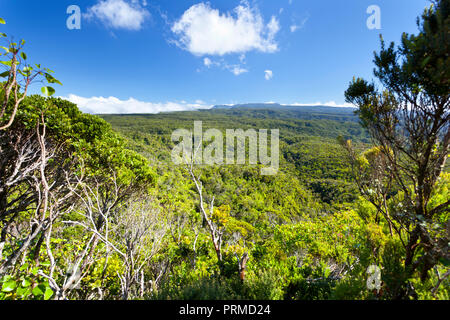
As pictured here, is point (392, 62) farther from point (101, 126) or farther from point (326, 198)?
point (326, 198)

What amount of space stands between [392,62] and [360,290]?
334 cm

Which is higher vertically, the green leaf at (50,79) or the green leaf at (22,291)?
the green leaf at (50,79)

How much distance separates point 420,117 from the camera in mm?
2379

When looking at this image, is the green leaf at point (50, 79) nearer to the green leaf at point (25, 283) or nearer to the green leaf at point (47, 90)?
the green leaf at point (47, 90)

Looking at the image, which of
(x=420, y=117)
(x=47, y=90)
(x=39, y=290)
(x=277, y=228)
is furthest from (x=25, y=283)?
(x=277, y=228)

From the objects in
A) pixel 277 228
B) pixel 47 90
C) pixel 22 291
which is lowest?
pixel 277 228

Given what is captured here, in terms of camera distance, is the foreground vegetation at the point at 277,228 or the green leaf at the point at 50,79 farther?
the foreground vegetation at the point at 277,228

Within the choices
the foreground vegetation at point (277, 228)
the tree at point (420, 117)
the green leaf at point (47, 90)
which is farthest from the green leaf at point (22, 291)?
the tree at point (420, 117)

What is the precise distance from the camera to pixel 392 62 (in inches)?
96.2

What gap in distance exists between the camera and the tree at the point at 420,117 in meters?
1.94

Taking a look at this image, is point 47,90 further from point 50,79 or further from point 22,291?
point 22,291

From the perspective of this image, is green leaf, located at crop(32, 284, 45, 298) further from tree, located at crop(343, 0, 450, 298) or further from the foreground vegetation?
tree, located at crop(343, 0, 450, 298)

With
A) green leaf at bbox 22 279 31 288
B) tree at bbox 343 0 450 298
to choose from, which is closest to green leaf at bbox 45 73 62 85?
green leaf at bbox 22 279 31 288
